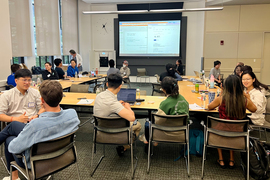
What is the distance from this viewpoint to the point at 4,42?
16.5ft

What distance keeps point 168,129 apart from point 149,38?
8.31 m

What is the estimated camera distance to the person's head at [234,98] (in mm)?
2480

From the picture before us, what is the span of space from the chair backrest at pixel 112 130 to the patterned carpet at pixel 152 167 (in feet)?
1.51

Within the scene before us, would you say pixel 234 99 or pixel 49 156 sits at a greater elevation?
pixel 234 99

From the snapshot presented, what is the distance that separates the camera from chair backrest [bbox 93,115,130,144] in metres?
2.44

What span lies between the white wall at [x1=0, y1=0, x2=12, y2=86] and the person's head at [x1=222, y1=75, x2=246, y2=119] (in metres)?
4.75

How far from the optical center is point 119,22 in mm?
10281

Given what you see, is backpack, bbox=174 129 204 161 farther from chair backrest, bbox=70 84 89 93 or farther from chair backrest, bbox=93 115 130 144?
chair backrest, bbox=70 84 89 93

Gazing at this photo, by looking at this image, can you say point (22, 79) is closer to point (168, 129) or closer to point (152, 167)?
point (168, 129)

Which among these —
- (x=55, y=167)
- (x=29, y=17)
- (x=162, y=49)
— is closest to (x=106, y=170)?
(x=55, y=167)

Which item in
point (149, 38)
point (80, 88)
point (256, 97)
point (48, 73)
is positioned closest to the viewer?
point (256, 97)

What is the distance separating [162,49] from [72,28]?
14.4 feet

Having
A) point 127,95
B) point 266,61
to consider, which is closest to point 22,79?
point 127,95

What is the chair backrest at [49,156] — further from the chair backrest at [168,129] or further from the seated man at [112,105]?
the chair backrest at [168,129]
